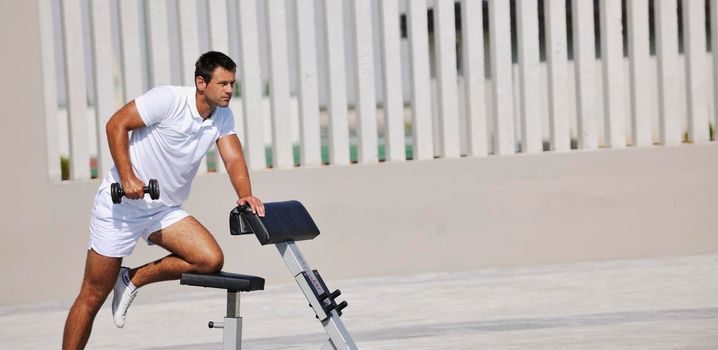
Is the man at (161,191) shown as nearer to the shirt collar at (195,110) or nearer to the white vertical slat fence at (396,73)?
the shirt collar at (195,110)

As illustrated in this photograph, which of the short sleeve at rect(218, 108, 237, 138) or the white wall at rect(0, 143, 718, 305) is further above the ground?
the short sleeve at rect(218, 108, 237, 138)

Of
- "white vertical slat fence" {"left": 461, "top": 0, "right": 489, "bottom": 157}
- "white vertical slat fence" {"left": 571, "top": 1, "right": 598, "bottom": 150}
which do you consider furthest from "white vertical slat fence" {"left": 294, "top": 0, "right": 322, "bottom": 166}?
"white vertical slat fence" {"left": 571, "top": 1, "right": 598, "bottom": 150}

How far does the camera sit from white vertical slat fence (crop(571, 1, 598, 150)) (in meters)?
9.74

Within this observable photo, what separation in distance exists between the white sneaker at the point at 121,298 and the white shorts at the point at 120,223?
12 centimetres

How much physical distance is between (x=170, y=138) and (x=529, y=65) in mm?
4307

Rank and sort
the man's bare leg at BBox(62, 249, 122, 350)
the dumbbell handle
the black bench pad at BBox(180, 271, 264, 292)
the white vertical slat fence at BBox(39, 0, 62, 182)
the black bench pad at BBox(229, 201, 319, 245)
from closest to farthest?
the black bench pad at BBox(229, 201, 319, 245) < the black bench pad at BBox(180, 271, 264, 292) < the dumbbell handle < the man's bare leg at BBox(62, 249, 122, 350) < the white vertical slat fence at BBox(39, 0, 62, 182)

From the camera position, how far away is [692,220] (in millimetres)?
9852

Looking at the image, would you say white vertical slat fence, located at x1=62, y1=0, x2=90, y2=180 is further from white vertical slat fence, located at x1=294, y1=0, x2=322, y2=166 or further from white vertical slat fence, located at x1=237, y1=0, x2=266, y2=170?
white vertical slat fence, located at x1=294, y1=0, x2=322, y2=166

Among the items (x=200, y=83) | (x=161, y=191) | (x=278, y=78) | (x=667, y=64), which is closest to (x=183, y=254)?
(x=161, y=191)

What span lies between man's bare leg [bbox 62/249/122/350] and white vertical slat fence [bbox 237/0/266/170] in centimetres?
337

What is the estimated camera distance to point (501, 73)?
965cm

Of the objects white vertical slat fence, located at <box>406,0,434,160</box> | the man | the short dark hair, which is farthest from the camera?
white vertical slat fence, located at <box>406,0,434,160</box>

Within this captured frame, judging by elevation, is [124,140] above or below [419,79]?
below

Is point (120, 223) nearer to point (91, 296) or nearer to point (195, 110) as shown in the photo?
point (91, 296)
